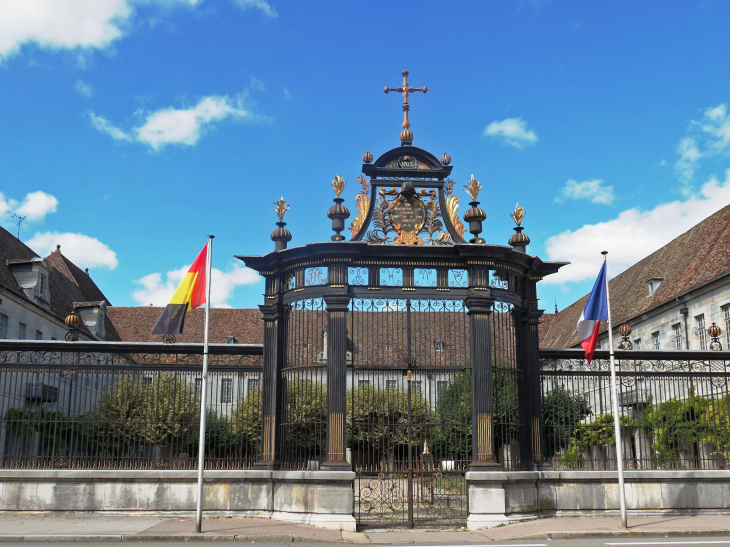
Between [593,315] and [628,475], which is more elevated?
[593,315]

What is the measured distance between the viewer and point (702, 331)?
109ft

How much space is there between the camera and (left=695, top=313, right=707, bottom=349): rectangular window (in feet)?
108

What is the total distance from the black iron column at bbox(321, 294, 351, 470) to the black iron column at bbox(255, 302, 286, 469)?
1502 millimetres

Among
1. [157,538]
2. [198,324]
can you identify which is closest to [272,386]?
Answer: [157,538]

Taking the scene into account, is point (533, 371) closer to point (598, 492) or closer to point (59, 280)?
point (598, 492)

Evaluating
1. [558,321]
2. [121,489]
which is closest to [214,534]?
[121,489]

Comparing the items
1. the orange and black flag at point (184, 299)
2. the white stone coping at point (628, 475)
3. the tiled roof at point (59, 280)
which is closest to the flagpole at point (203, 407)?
the orange and black flag at point (184, 299)

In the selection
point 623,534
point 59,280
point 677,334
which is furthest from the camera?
point 59,280

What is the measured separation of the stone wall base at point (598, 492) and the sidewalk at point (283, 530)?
431 mm

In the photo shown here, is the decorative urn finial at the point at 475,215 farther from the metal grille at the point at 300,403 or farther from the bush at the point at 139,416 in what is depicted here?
the bush at the point at 139,416

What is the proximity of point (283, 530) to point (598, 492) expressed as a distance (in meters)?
7.07

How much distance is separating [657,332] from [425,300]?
2696 centimetres

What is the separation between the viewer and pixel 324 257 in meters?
15.2

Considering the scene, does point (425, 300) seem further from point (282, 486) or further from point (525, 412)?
point (282, 486)
